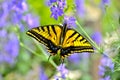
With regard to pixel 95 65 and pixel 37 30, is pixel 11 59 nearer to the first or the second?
pixel 95 65

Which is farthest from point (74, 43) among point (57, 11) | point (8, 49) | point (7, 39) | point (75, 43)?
point (7, 39)

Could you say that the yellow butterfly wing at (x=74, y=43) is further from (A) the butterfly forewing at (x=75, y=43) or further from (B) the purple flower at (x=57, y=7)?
(B) the purple flower at (x=57, y=7)

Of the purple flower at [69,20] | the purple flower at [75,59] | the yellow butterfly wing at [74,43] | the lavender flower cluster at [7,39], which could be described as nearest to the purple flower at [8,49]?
the lavender flower cluster at [7,39]

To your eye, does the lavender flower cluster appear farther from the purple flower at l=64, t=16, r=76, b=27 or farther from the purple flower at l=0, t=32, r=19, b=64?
the purple flower at l=64, t=16, r=76, b=27

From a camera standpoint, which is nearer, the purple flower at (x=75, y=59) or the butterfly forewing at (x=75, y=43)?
the butterfly forewing at (x=75, y=43)

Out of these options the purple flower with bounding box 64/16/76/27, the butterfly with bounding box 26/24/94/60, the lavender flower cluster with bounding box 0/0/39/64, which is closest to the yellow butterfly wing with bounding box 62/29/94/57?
the butterfly with bounding box 26/24/94/60

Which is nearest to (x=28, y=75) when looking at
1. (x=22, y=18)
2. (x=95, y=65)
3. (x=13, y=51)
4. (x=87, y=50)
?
(x=13, y=51)
